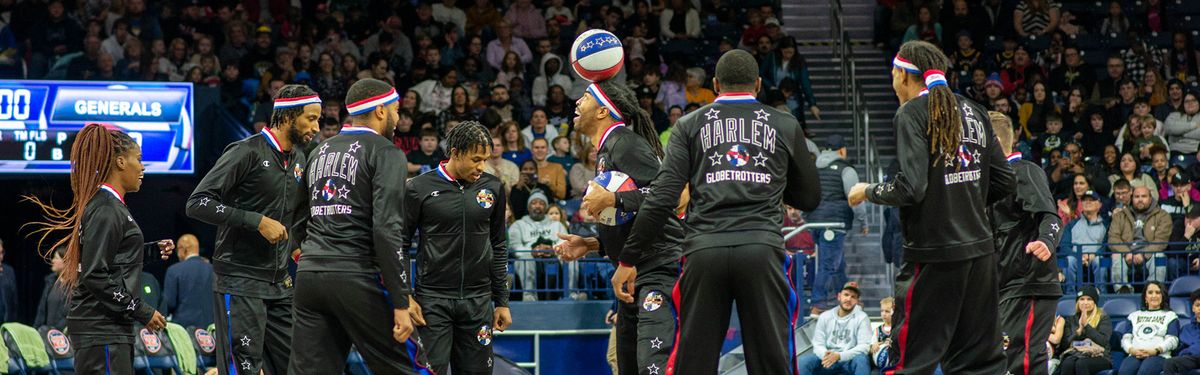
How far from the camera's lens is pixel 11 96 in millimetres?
15445

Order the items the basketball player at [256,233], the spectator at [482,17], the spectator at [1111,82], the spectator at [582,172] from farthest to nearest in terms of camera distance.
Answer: the spectator at [482,17] → the spectator at [1111,82] → the spectator at [582,172] → the basketball player at [256,233]

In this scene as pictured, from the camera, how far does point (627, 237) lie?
7.42m

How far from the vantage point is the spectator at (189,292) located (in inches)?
540

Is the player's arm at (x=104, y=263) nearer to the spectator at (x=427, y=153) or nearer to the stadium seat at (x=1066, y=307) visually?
the spectator at (x=427, y=153)

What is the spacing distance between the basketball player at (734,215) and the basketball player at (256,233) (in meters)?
2.50

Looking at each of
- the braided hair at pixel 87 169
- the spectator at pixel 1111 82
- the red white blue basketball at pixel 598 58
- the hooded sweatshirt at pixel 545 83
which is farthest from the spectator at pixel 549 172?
the braided hair at pixel 87 169

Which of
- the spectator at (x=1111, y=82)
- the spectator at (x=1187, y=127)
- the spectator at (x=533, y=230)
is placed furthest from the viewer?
the spectator at (x=1111, y=82)

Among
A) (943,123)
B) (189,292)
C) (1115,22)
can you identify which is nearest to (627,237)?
(943,123)

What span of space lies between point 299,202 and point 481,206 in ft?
4.12

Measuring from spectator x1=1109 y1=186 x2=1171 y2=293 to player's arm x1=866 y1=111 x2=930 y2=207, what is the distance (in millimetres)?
8197

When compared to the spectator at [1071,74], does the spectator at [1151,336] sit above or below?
below

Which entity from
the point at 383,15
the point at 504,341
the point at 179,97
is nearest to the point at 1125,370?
the point at 504,341

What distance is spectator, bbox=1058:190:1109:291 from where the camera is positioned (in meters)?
14.1

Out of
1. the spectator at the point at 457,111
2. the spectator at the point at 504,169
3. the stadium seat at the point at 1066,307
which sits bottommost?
the stadium seat at the point at 1066,307
